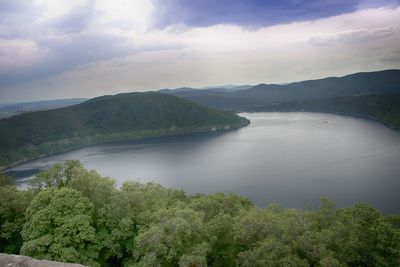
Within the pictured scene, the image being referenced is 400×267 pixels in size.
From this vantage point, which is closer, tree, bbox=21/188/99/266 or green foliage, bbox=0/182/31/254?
tree, bbox=21/188/99/266

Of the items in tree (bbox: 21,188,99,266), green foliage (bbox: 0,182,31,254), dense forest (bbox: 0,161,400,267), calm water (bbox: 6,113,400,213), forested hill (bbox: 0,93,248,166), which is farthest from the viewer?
forested hill (bbox: 0,93,248,166)

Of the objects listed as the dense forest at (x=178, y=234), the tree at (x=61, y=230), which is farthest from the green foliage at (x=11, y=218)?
the tree at (x=61, y=230)

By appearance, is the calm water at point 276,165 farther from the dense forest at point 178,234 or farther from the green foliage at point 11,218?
the green foliage at point 11,218

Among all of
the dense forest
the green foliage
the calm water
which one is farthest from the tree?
the calm water

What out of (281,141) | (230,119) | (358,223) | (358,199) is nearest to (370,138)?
(281,141)

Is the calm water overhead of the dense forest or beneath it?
beneath

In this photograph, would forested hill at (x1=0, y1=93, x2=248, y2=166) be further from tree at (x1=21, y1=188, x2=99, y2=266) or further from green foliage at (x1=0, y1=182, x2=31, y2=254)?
tree at (x1=21, y1=188, x2=99, y2=266)

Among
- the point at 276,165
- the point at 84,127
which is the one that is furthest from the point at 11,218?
the point at 84,127
